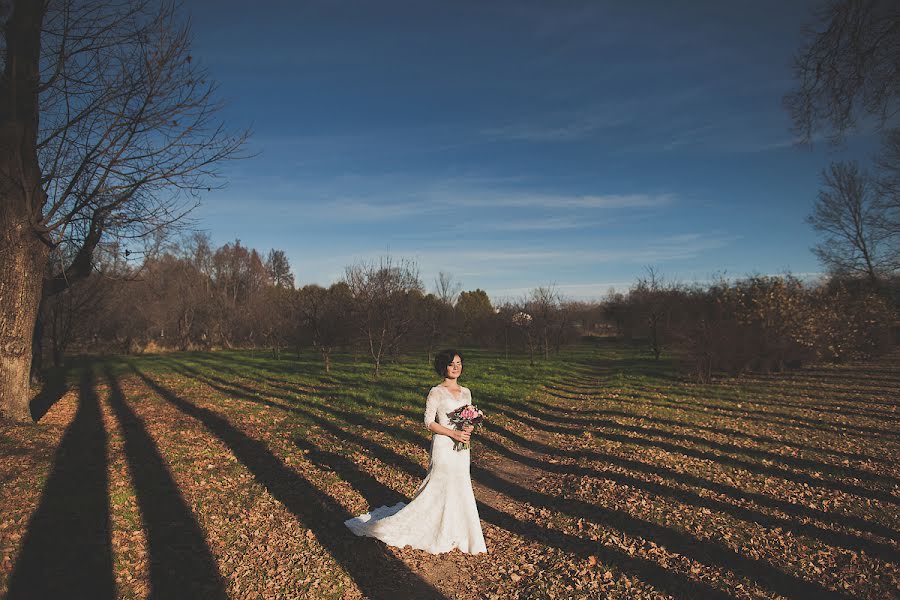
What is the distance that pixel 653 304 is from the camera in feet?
115

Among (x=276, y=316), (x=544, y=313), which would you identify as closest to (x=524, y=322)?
(x=544, y=313)

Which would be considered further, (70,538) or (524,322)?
(524,322)

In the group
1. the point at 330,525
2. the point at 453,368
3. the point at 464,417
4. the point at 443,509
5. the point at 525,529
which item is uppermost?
the point at 453,368

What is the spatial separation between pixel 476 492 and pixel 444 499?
2.61 m

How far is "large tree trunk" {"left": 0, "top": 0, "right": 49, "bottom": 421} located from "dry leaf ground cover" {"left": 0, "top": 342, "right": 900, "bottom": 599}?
129cm

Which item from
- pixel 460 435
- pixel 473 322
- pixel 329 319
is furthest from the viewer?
pixel 473 322

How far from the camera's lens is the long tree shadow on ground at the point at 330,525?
5.02 metres

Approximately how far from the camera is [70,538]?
5512 mm

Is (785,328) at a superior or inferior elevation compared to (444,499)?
superior

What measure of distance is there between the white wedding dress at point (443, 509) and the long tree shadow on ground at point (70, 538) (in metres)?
3.14

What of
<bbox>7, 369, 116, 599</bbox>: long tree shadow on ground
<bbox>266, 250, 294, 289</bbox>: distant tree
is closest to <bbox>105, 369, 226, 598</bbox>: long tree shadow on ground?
<bbox>7, 369, 116, 599</bbox>: long tree shadow on ground

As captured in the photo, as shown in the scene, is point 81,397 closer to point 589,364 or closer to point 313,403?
point 313,403

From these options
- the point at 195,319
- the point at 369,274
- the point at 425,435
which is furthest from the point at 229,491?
the point at 195,319

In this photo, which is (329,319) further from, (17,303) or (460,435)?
(460,435)
